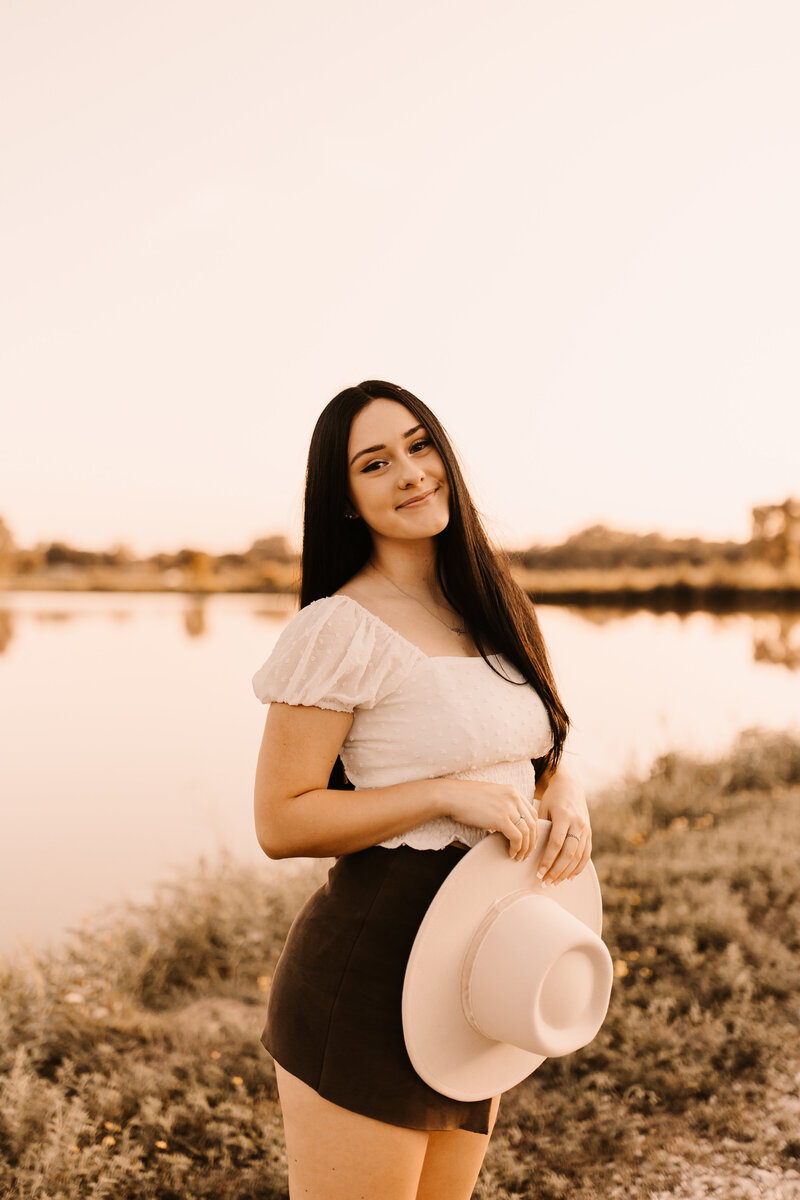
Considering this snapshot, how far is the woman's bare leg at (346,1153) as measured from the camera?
1.51 metres

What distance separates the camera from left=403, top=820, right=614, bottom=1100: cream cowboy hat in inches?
58.5

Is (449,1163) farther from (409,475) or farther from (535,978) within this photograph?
(409,475)

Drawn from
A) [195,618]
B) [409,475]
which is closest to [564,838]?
[409,475]

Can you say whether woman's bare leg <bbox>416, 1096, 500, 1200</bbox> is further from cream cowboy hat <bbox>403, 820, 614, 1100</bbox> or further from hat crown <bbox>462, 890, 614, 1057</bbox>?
hat crown <bbox>462, 890, 614, 1057</bbox>

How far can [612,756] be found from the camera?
885 centimetres

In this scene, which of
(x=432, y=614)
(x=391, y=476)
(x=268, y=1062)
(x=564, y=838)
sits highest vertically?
(x=391, y=476)

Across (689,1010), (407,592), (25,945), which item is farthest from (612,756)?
(407,592)

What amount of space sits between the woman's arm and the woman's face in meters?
0.40

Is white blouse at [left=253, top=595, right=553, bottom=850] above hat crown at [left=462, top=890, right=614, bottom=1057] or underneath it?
above

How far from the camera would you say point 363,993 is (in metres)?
1.53

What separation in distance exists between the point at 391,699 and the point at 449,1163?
88 centimetres

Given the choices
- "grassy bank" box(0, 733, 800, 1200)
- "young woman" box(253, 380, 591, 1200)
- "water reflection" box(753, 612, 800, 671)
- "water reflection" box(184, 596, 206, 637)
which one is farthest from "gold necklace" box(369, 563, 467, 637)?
"water reflection" box(184, 596, 206, 637)

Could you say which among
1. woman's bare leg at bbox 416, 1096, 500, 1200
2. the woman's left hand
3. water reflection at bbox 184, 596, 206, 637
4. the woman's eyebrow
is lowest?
water reflection at bbox 184, 596, 206, 637

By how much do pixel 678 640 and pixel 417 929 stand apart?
2175 cm
